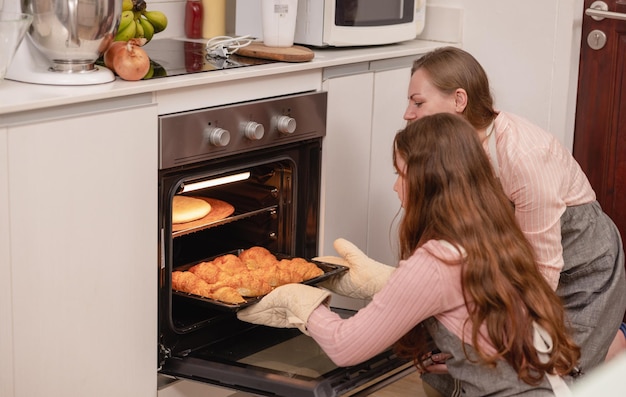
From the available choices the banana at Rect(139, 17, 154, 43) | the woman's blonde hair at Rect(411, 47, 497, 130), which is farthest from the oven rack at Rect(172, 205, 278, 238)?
the woman's blonde hair at Rect(411, 47, 497, 130)

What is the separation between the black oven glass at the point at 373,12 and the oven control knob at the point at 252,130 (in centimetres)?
55

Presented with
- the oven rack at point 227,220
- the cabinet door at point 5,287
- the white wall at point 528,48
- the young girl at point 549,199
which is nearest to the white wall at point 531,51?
the white wall at point 528,48

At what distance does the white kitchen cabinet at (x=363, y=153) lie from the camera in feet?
9.53

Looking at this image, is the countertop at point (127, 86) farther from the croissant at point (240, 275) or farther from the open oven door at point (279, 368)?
the open oven door at point (279, 368)

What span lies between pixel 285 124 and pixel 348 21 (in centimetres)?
50

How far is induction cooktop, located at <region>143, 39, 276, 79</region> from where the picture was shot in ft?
8.22

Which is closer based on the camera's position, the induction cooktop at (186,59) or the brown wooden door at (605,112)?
the induction cooktop at (186,59)

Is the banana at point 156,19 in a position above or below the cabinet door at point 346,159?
above

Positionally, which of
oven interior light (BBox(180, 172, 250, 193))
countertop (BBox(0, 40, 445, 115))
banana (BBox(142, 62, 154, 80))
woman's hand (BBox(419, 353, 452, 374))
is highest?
banana (BBox(142, 62, 154, 80))

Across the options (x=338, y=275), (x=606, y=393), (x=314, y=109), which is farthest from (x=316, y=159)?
(x=606, y=393)

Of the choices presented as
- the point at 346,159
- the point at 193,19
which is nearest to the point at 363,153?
the point at 346,159

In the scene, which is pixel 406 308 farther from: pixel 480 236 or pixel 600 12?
pixel 600 12

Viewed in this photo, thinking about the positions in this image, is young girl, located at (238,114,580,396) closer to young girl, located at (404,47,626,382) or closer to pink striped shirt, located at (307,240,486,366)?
pink striped shirt, located at (307,240,486,366)

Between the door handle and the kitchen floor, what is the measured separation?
4.18ft
